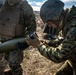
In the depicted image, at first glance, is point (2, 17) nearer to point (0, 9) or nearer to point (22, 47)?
point (0, 9)

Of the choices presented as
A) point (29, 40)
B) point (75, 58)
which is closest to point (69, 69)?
point (75, 58)

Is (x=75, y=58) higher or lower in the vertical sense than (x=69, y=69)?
higher

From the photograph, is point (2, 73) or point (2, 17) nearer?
point (2, 17)

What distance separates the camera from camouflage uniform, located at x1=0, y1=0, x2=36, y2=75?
19.1ft

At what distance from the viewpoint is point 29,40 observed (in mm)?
4750

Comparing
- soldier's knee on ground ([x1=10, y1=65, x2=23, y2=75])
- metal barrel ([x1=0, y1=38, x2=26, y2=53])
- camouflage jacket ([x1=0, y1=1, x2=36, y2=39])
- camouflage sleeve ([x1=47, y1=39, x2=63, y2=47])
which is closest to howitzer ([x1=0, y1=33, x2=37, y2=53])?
metal barrel ([x1=0, y1=38, x2=26, y2=53])

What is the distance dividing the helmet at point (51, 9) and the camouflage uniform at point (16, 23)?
135cm

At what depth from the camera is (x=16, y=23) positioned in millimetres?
5895

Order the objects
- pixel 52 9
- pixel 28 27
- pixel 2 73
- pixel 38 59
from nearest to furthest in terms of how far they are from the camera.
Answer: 1. pixel 52 9
2. pixel 28 27
3. pixel 2 73
4. pixel 38 59

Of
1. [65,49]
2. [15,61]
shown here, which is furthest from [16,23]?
[65,49]

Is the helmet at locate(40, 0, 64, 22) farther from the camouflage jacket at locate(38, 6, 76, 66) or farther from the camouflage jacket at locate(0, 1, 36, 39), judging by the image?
the camouflage jacket at locate(0, 1, 36, 39)

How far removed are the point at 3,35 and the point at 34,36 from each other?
5.06 feet

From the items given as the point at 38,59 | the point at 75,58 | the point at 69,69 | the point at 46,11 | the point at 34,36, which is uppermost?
the point at 46,11

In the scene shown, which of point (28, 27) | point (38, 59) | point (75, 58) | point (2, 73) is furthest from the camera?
point (38, 59)
